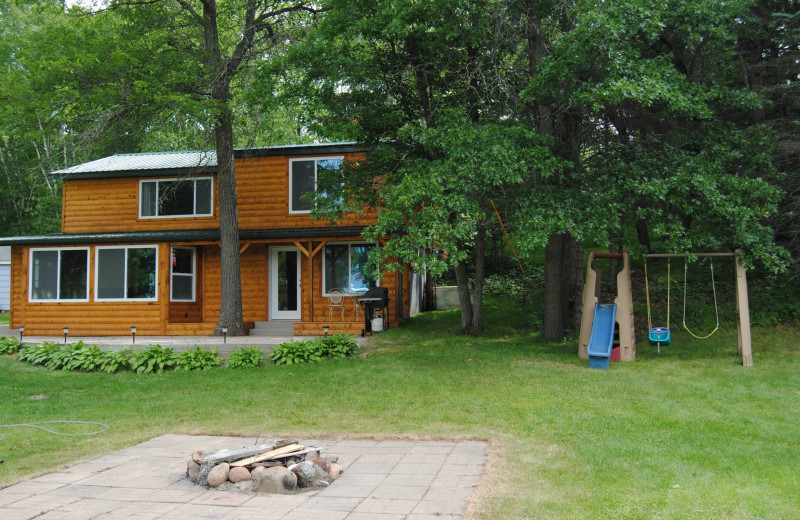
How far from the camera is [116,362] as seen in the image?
483 inches

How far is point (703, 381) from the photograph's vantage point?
9.80 m

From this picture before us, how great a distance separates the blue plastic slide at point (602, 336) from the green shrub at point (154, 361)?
754 cm

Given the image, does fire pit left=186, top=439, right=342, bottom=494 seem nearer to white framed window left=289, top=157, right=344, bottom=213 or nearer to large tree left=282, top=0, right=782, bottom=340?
large tree left=282, top=0, right=782, bottom=340

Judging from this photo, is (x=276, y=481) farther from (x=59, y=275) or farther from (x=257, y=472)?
(x=59, y=275)

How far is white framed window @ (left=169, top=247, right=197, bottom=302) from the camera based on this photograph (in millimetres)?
17703

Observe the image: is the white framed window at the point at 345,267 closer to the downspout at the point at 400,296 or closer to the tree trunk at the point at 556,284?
the downspout at the point at 400,296

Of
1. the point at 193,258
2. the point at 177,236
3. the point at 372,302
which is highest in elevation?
the point at 177,236

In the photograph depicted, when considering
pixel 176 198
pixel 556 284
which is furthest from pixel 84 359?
pixel 556 284

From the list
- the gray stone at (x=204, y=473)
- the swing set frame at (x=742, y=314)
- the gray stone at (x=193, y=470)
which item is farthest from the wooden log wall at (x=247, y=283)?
the gray stone at (x=204, y=473)

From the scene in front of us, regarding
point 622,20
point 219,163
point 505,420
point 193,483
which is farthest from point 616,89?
point 219,163

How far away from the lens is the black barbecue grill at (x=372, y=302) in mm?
15328

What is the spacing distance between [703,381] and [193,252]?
1351 cm

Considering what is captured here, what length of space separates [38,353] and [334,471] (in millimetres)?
9864

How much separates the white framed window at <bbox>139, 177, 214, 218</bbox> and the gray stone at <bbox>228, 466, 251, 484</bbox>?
13830mm
